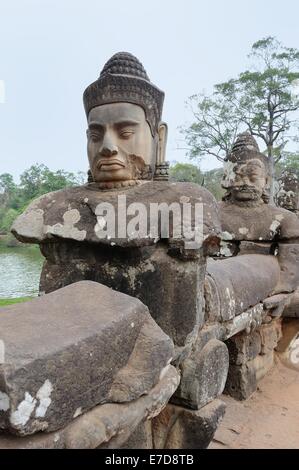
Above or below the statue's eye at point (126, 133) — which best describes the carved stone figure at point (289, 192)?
below

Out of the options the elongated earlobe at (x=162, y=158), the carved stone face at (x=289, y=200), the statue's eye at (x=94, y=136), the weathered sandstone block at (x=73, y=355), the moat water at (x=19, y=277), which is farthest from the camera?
the moat water at (x=19, y=277)

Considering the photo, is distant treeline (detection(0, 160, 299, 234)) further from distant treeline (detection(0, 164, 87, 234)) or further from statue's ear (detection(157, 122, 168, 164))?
statue's ear (detection(157, 122, 168, 164))

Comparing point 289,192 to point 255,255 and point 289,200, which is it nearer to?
point 289,200

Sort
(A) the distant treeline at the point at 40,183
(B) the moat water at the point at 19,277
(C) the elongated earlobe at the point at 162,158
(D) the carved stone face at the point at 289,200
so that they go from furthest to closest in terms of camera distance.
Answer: (A) the distant treeline at the point at 40,183, (B) the moat water at the point at 19,277, (D) the carved stone face at the point at 289,200, (C) the elongated earlobe at the point at 162,158

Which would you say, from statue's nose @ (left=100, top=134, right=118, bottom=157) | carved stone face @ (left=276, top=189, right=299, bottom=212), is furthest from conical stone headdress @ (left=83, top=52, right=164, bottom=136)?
carved stone face @ (left=276, top=189, right=299, bottom=212)

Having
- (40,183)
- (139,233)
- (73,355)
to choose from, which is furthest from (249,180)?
(40,183)

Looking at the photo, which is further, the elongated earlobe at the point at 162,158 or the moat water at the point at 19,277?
the moat water at the point at 19,277

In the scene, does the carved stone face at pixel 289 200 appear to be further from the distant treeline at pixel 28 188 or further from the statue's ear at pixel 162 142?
the distant treeline at pixel 28 188

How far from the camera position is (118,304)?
1558 mm

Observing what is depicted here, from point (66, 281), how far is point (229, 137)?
18.1m

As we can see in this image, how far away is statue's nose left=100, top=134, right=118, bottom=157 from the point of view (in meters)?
2.10

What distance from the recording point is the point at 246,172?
3787 mm

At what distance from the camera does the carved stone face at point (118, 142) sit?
2131mm

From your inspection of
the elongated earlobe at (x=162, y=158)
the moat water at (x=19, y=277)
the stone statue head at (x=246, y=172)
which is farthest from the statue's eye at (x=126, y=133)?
the moat water at (x=19, y=277)
